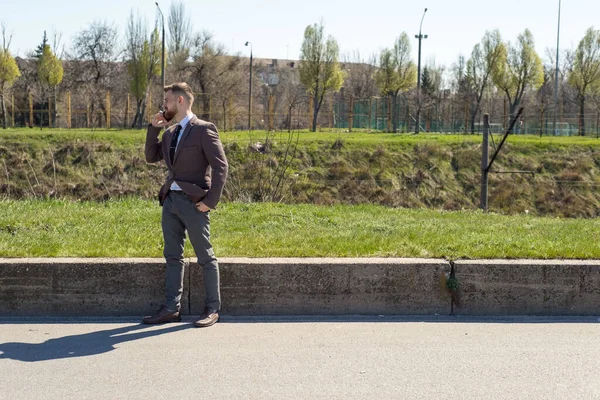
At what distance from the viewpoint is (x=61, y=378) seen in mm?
4828

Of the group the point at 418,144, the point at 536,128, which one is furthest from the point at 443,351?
the point at 536,128

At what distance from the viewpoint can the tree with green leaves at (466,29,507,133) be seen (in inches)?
1966

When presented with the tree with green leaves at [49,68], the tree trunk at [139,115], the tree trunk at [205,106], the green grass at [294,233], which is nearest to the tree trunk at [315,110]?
the tree trunk at [205,106]

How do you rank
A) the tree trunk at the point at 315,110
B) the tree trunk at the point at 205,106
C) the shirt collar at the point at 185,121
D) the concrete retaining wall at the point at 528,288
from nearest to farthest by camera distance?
the shirt collar at the point at 185,121
the concrete retaining wall at the point at 528,288
the tree trunk at the point at 205,106
the tree trunk at the point at 315,110

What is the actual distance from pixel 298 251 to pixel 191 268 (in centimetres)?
114

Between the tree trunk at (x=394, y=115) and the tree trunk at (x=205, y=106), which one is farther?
the tree trunk at (x=394, y=115)

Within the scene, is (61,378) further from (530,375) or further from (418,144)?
(418,144)

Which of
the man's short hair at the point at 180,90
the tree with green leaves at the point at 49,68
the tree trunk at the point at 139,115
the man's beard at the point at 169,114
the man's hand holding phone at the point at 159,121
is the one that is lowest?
the man's hand holding phone at the point at 159,121

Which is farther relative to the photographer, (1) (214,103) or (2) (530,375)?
(1) (214,103)

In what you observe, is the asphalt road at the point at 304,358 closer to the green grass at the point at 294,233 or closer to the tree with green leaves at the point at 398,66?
the green grass at the point at 294,233

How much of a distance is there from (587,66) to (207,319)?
4905 cm

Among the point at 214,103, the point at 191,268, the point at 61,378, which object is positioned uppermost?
the point at 214,103

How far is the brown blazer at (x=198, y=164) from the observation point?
19.7ft

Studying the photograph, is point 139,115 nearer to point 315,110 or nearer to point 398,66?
point 315,110
